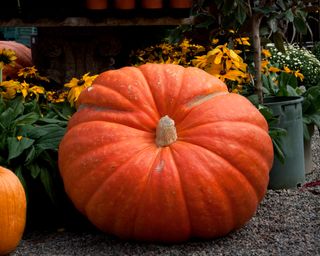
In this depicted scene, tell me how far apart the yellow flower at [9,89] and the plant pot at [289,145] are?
4.83ft

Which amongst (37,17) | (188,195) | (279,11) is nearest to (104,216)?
(188,195)

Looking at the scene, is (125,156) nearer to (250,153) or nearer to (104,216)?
(104,216)

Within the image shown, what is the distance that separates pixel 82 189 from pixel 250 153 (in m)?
0.76

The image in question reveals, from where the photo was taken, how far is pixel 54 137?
3.24m

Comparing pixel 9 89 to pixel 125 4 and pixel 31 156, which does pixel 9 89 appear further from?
pixel 125 4

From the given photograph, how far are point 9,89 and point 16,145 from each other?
821 mm

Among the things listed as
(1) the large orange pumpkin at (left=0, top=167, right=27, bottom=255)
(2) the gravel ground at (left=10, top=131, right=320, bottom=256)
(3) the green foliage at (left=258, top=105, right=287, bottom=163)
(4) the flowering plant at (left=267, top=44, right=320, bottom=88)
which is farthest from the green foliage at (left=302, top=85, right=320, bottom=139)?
(4) the flowering plant at (left=267, top=44, right=320, bottom=88)

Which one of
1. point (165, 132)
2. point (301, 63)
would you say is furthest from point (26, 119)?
point (301, 63)

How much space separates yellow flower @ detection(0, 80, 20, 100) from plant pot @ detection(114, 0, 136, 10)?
1.19 metres

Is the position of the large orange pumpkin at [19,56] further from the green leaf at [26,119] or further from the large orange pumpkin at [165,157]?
the large orange pumpkin at [165,157]

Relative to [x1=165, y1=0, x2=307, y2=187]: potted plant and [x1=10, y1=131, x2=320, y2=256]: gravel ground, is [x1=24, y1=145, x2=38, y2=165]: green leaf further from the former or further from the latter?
[x1=165, y1=0, x2=307, y2=187]: potted plant

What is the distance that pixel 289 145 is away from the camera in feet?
12.1

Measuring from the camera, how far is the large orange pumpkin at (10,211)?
8.52ft

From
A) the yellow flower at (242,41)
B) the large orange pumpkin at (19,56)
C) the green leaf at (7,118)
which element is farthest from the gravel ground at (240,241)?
the large orange pumpkin at (19,56)
